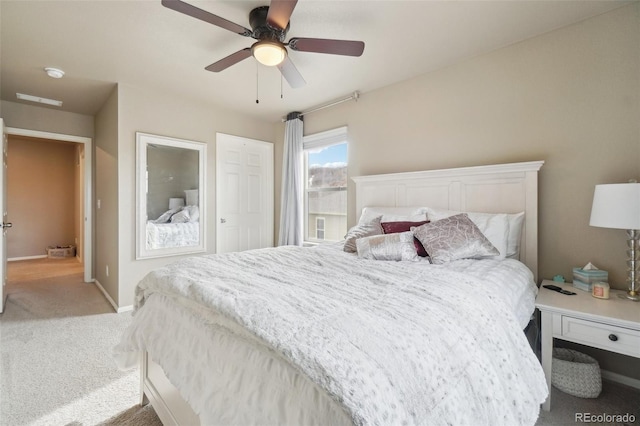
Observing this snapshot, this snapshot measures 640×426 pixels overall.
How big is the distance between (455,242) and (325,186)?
236 cm

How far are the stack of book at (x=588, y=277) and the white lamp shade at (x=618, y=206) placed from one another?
37 centimetres

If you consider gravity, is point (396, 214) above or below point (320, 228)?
above

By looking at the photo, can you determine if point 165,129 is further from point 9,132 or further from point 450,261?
point 450,261

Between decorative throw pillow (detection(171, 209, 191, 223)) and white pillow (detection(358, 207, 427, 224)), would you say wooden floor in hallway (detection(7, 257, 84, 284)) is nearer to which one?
decorative throw pillow (detection(171, 209, 191, 223))

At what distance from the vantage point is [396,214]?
2.77 m

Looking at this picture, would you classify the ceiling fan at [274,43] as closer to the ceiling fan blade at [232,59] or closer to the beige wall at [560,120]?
the ceiling fan blade at [232,59]

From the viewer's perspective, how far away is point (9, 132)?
146 inches

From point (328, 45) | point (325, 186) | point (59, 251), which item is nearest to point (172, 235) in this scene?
point (325, 186)

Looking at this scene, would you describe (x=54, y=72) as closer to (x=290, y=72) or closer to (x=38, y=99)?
(x=38, y=99)

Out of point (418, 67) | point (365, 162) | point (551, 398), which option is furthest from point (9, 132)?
point (551, 398)

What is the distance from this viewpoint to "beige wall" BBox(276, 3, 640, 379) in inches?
77.7

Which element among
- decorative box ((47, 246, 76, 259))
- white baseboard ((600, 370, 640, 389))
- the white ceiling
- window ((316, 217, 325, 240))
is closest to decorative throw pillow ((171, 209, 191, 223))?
the white ceiling

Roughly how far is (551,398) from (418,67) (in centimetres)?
285

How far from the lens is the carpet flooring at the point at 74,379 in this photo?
1641 millimetres
